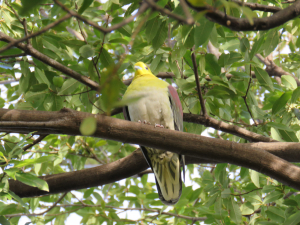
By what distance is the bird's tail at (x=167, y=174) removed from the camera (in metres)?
3.06

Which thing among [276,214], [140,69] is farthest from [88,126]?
[140,69]

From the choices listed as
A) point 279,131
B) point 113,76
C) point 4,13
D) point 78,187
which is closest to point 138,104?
point 78,187

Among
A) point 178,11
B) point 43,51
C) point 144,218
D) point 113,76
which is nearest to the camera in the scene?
point 113,76

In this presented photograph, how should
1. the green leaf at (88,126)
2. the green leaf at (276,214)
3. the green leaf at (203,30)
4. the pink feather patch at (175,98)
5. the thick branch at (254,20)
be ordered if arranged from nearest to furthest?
the green leaf at (88,126), the thick branch at (254,20), the green leaf at (203,30), the green leaf at (276,214), the pink feather patch at (175,98)

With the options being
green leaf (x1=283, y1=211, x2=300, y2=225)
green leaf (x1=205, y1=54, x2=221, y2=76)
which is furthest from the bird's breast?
green leaf (x1=283, y1=211, x2=300, y2=225)

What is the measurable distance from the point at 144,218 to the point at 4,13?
2997mm

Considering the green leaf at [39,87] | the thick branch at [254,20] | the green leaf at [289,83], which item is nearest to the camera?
the thick branch at [254,20]

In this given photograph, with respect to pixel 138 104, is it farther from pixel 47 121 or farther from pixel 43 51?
pixel 47 121

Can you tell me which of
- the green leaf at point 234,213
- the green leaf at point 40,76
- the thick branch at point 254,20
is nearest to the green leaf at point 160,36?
→ the thick branch at point 254,20

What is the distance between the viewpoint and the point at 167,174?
10.4ft

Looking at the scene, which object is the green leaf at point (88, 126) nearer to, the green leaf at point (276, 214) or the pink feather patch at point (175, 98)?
the pink feather patch at point (175, 98)

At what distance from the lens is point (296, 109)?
2.80m

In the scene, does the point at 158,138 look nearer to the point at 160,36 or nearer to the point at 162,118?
the point at 160,36

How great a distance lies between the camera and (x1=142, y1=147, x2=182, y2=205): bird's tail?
10.0 feet
